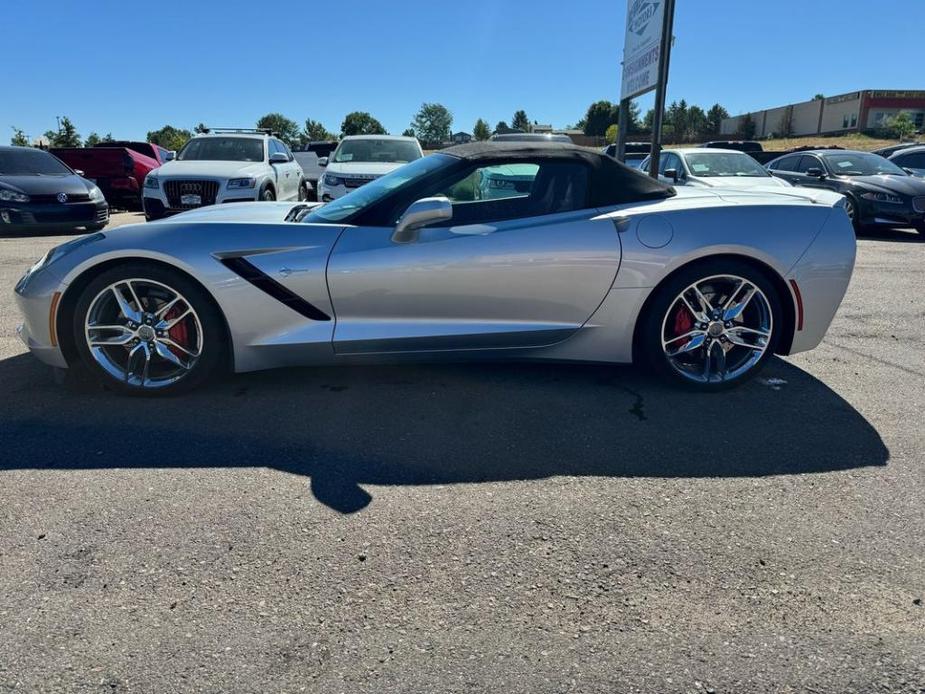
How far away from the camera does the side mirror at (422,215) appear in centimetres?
326

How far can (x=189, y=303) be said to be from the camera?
3422 millimetres

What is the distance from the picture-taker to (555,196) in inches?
144

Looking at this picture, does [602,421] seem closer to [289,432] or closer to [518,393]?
[518,393]

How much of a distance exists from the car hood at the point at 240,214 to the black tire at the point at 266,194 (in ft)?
20.9

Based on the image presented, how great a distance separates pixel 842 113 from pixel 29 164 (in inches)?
2886

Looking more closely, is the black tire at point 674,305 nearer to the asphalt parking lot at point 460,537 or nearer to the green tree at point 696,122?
the asphalt parking lot at point 460,537

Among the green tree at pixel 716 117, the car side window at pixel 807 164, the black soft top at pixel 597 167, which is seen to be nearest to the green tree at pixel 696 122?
the green tree at pixel 716 117

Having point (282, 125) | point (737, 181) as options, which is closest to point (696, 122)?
point (282, 125)

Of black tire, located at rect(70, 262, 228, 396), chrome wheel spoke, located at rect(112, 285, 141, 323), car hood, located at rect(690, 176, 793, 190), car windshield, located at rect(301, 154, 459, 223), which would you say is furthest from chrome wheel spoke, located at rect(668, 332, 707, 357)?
car hood, located at rect(690, 176, 793, 190)

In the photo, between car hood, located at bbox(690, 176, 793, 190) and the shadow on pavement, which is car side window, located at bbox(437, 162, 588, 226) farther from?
car hood, located at bbox(690, 176, 793, 190)

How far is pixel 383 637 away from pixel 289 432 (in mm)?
1482

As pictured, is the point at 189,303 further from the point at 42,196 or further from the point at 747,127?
the point at 747,127

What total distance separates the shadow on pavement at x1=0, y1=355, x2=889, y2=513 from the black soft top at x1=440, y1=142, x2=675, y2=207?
3.50 feet

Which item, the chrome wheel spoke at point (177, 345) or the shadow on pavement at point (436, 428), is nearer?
the shadow on pavement at point (436, 428)
